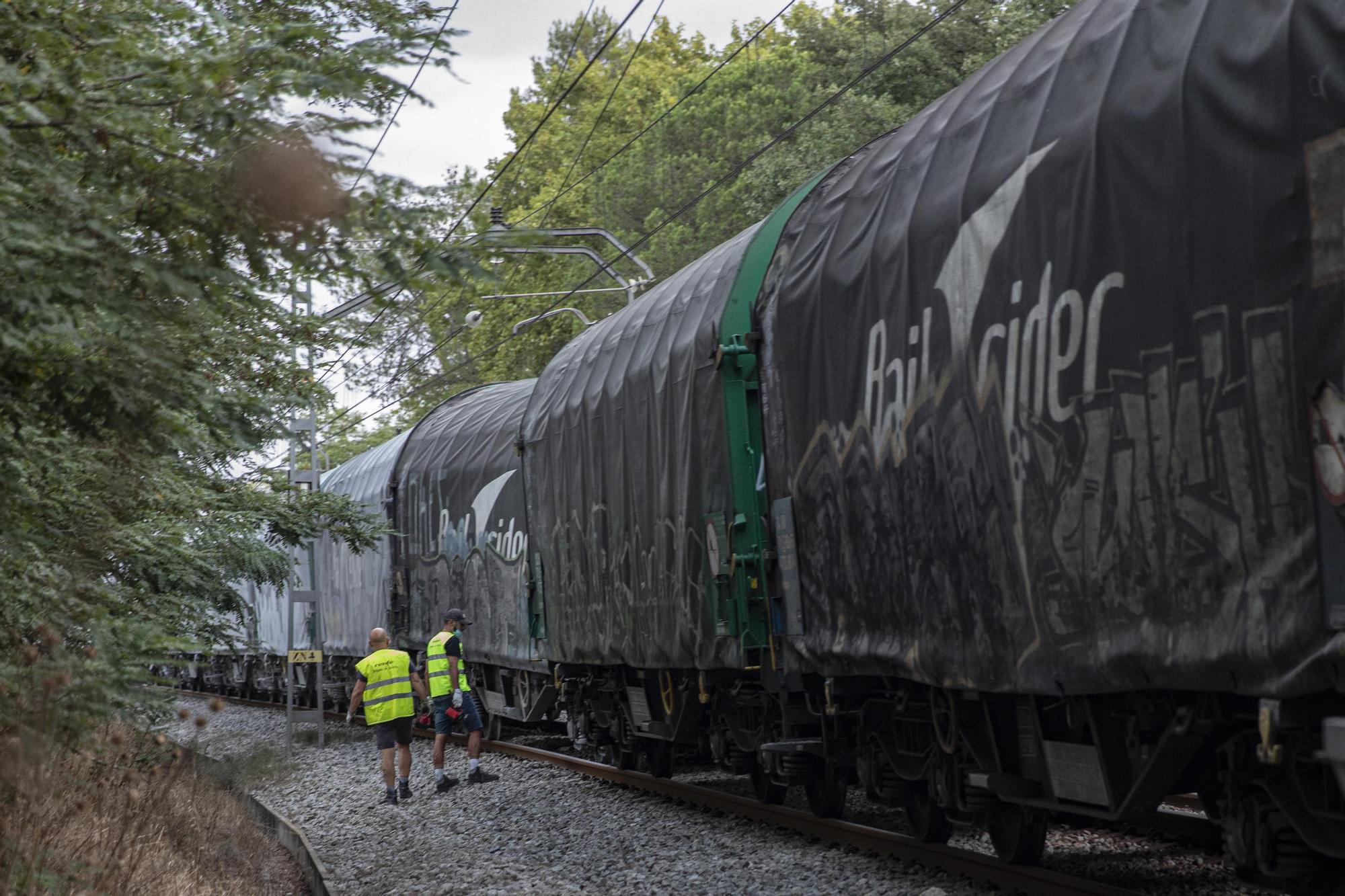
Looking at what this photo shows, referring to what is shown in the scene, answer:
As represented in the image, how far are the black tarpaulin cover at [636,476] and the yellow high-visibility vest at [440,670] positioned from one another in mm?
1362

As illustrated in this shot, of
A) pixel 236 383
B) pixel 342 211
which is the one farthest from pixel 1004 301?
pixel 236 383

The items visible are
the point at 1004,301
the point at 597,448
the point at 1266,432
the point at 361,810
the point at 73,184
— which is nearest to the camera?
the point at 1266,432

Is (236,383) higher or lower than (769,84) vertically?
lower

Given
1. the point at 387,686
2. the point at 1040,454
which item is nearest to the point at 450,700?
the point at 387,686

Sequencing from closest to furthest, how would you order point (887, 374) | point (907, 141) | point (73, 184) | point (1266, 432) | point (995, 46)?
point (1266, 432)
point (73, 184)
point (887, 374)
point (907, 141)
point (995, 46)

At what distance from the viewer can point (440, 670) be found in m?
16.0

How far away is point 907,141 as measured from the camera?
26.6 ft

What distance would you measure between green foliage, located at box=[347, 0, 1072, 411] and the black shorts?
57.3ft

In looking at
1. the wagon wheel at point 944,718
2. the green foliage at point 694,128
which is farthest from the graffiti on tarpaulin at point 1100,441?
the green foliage at point 694,128

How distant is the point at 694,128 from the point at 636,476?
32.2m

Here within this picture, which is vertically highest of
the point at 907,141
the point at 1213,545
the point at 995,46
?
the point at 995,46

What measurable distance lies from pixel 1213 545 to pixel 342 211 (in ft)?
10.6

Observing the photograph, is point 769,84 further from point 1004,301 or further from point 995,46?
point 1004,301

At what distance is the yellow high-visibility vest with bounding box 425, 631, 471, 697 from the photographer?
15.7 m
